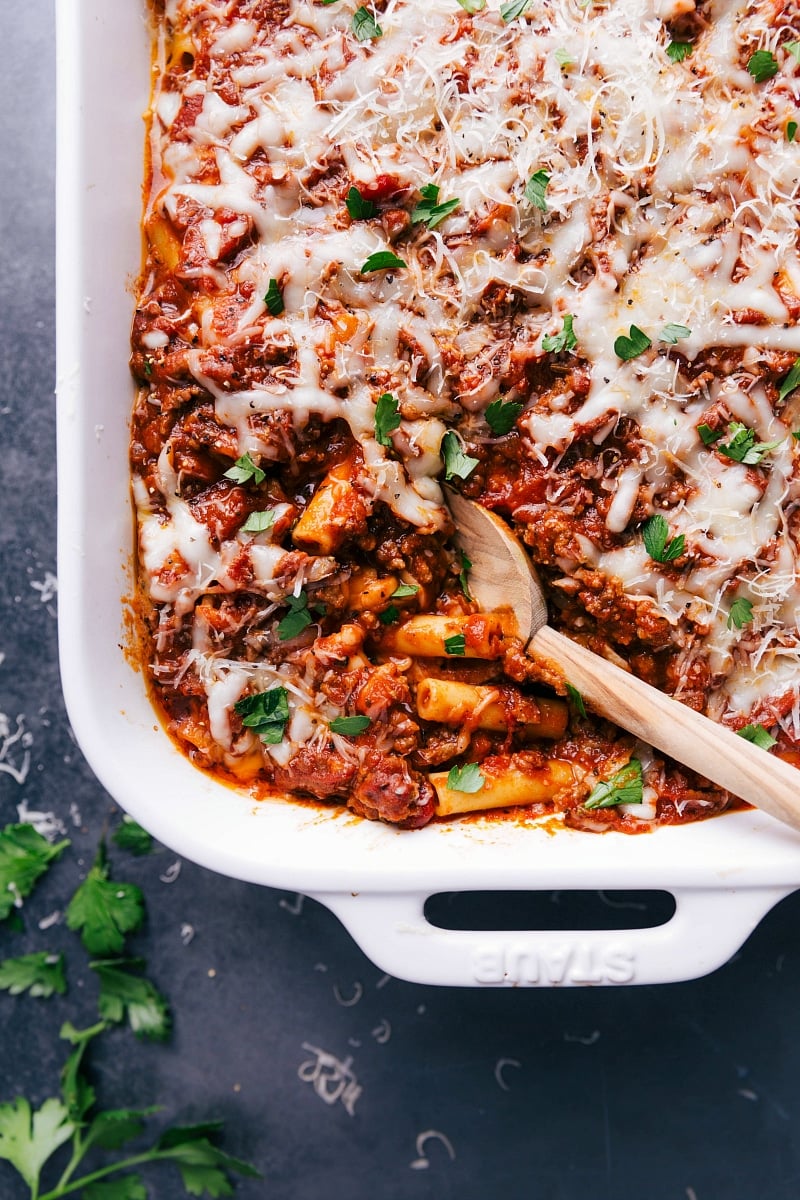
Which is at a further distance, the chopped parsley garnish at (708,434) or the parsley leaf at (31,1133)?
the parsley leaf at (31,1133)

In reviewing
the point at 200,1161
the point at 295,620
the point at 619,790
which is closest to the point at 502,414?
the point at 295,620

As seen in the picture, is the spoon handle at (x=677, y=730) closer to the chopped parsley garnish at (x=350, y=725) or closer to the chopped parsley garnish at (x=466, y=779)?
the chopped parsley garnish at (x=466, y=779)

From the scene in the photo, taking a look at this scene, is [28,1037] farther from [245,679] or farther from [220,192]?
[220,192]

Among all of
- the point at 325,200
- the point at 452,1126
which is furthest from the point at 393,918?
the point at 325,200

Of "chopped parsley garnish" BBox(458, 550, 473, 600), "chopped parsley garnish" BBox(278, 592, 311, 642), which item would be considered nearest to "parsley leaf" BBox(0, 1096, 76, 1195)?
"chopped parsley garnish" BBox(278, 592, 311, 642)

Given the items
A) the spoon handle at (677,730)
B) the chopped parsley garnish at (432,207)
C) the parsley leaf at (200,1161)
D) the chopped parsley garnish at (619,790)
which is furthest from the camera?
the parsley leaf at (200,1161)

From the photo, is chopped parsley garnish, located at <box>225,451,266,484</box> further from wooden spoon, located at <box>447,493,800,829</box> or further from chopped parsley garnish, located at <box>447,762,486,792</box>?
chopped parsley garnish, located at <box>447,762,486,792</box>

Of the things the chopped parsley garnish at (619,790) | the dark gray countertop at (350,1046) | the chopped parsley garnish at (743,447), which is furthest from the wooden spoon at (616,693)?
the dark gray countertop at (350,1046)
